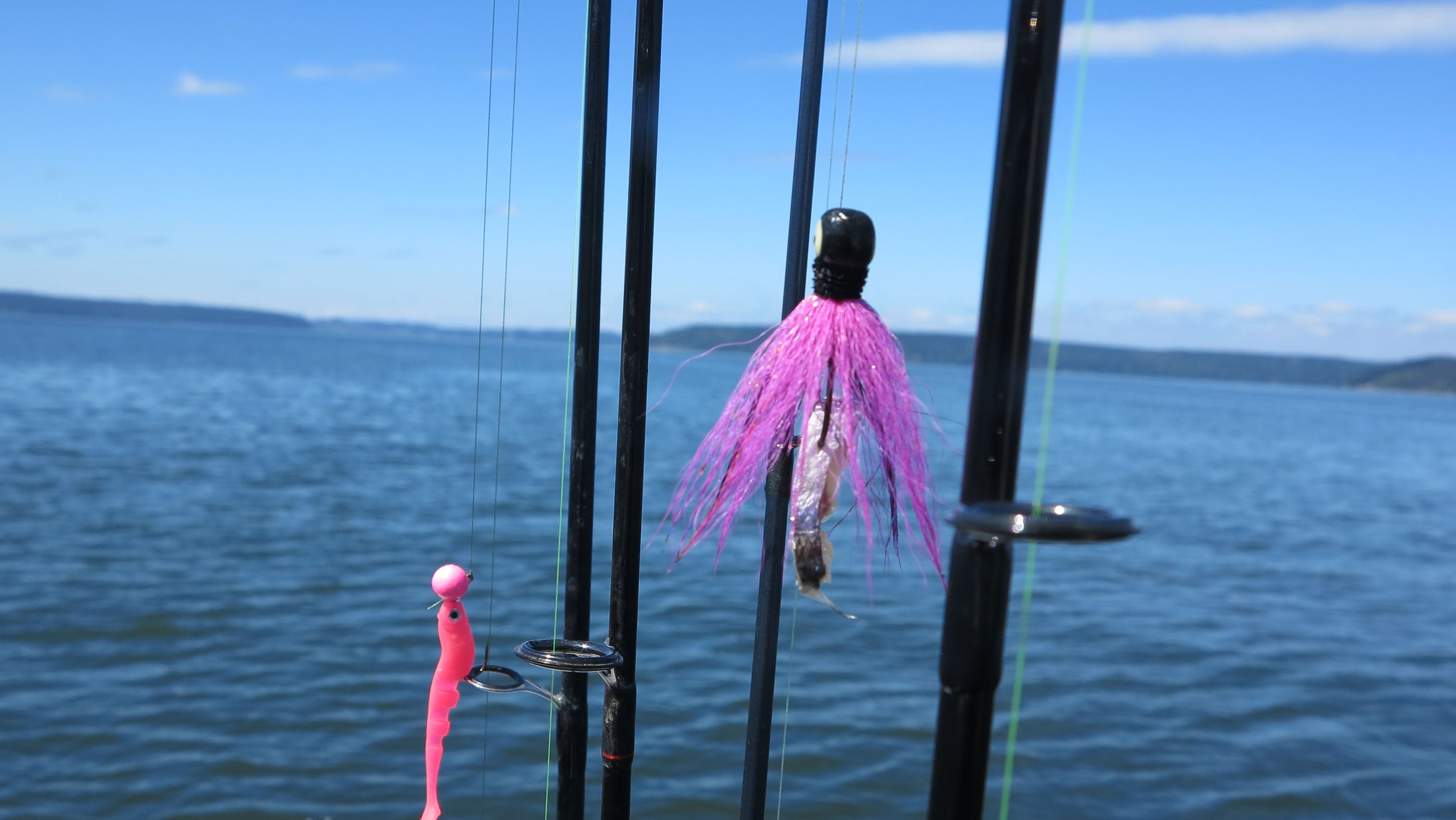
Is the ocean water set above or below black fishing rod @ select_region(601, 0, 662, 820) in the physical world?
below

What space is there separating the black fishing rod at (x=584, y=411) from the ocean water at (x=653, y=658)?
2.39ft

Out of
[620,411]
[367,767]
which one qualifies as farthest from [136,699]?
[620,411]

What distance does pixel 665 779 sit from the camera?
9172mm

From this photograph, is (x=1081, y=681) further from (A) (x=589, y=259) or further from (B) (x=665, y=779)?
(A) (x=589, y=259)

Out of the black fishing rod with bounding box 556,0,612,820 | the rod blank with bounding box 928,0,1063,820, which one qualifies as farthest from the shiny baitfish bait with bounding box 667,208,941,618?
the rod blank with bounding box 928,0,1063,820

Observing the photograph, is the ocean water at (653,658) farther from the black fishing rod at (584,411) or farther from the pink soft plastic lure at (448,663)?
the pink soft plastic lure at (448,663)

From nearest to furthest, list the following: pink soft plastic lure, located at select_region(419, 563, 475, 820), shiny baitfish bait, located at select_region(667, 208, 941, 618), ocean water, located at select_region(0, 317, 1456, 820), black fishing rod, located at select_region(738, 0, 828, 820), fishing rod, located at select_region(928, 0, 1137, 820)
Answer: fishing rod, located at select_region(928, 0, 1137, 820)
shiny baitfish bait, located at select_region(667, 208, 941, 618)
black fishing rod, located at select_region(738, 0, 828, 820)
pink soft plastic lure, located at select_region(419, 563, 475, 820)
ocean water, located at select_region(0, 317, 1456, 820)

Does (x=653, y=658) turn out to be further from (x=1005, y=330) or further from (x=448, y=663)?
(x=1005, y=330)

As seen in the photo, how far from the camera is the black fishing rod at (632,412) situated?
10.2 ft

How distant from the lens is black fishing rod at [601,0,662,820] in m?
3.11

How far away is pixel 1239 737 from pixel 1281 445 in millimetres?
57234

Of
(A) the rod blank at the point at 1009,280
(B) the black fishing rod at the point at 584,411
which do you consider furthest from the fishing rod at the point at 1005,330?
(B) the black fishing rod at the point at 584,411

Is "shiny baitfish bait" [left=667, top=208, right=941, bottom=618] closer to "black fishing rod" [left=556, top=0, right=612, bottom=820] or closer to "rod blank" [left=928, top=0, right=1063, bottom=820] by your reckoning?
"black fishing rod" [left=556, top=0, right=612, bottom=820]

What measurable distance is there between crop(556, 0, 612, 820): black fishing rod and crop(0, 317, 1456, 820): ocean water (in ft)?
2.39
